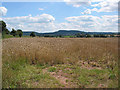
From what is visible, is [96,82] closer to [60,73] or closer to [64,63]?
[60,73]

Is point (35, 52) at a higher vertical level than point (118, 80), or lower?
higher

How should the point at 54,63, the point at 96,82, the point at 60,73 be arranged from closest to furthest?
the point at 96,82 → the point at 60,73 → the point at 54,63

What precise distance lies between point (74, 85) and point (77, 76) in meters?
0.64

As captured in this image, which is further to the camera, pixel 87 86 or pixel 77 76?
pixel 77 76

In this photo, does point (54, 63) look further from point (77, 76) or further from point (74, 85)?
point (74, 85)

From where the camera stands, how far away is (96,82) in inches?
146

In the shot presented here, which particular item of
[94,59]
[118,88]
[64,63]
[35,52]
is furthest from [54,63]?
[118,88]

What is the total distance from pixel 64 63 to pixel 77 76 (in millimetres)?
1780

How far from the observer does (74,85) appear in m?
3.55

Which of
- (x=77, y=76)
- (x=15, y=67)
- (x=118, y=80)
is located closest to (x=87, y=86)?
(x=77, y=76)

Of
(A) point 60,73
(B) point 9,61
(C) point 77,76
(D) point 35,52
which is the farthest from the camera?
(D) point 35,52

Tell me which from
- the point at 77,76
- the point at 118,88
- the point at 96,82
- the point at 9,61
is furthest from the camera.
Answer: the point at 9,61

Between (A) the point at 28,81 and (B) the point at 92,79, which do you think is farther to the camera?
(B) the point at 92,79

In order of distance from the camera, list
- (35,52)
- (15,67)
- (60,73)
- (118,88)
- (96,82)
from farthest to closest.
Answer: (35,52) < (15,67) < (60,73) < (96,82) < (118,88)
